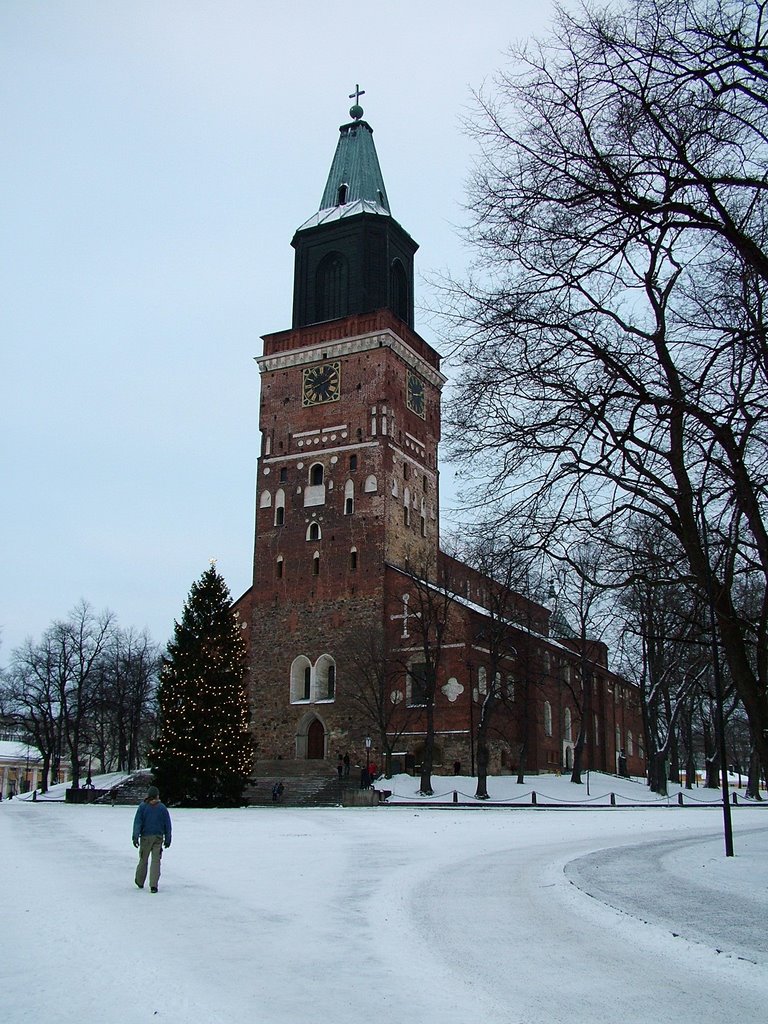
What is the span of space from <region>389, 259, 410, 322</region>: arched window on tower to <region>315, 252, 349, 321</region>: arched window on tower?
268cm

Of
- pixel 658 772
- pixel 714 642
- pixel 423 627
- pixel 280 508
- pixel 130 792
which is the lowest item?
pixel 130 792

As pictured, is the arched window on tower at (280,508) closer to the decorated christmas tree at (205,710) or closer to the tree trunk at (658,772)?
the decorated christmas tree at (205,710)

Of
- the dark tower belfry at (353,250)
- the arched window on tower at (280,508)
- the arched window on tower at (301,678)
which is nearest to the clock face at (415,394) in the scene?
the dark tower belfry at (353,250)

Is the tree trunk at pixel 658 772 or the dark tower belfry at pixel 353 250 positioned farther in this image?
the dark tower belfry at pixel 353 250

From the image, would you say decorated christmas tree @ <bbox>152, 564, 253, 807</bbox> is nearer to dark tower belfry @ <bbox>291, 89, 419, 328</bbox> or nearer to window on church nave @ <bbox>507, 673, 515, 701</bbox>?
window on church nave @ <bbox>507, 673, 515, 701</bbox>

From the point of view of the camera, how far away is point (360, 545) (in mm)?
53906

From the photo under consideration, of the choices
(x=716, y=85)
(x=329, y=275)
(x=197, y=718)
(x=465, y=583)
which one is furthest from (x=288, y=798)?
(x=716, y=85)

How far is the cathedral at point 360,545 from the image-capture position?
5016cm

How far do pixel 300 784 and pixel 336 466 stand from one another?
1813 centimetres

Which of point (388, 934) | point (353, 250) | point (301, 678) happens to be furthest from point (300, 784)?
point (388, 934)

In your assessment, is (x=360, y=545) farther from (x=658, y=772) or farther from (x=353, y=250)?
(x=658, y=772)

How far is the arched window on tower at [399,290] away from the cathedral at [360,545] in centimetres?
12

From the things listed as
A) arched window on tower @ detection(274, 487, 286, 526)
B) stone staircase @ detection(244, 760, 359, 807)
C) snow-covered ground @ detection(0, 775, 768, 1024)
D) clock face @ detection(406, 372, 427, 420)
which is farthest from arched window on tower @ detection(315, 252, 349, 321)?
snow-covered ground @ detection(0, 775, 768, 1024)

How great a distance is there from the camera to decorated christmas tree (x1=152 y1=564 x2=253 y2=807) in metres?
36.5
